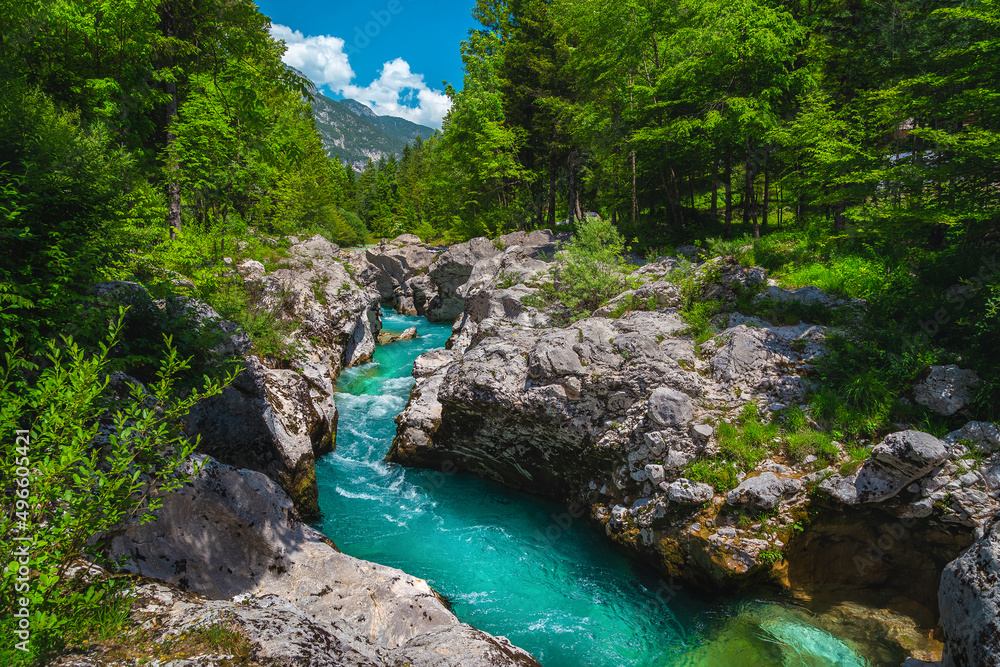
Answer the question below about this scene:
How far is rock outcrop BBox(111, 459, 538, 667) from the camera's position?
372 cm

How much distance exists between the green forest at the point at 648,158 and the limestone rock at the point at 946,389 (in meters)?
0.25

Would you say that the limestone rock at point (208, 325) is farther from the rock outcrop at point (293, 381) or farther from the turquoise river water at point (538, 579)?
the turquoise river water at point (538, 579)

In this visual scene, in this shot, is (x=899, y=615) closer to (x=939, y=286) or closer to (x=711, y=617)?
(x=711, y=617)

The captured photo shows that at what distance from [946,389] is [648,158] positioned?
14.1 m

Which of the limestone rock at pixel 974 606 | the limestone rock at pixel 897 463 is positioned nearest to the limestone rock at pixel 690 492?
the limestone rock at pixel 897 463

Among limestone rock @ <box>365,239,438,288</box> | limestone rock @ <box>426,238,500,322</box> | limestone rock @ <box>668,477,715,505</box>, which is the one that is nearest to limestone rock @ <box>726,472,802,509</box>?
limestone rock @ <box>668,477,715,505</box>

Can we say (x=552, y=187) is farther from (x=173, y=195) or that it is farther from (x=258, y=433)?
(x=258, y=433)

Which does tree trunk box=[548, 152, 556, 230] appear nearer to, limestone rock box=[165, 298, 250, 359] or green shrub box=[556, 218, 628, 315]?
green shrub box=[556, 218, 628, 315]

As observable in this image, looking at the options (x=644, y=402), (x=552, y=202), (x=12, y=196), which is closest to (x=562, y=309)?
(x=644, y=402)

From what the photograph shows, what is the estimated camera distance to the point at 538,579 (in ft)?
27.4

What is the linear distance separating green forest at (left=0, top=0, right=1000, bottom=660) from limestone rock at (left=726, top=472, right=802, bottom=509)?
159 cm

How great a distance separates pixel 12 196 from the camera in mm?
4879

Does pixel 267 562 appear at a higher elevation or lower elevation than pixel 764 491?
lower

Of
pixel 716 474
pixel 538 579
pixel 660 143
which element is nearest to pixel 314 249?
pixel 660 143
